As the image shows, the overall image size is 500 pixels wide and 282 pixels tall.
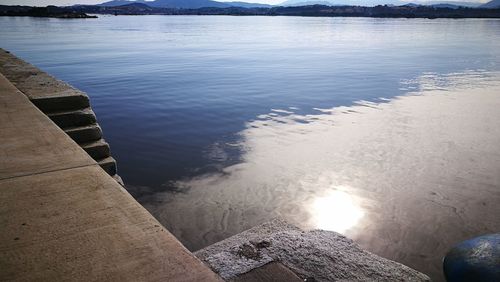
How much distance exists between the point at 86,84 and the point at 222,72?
23.1ft

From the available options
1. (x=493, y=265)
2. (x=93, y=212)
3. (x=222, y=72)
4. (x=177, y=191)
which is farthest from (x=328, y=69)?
(x=93, y=212)

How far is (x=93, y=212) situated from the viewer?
2131mm

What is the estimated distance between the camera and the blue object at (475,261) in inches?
127

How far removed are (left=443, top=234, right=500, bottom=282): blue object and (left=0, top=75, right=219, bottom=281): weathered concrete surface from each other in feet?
9.76

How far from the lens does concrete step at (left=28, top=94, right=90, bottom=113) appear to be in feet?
16.7

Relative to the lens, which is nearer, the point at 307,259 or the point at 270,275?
the point at 270,275

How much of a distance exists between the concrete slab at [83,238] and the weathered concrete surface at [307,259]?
1.27 metres

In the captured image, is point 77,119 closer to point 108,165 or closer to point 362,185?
point 108,165

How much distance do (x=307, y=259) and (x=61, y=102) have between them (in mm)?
4275

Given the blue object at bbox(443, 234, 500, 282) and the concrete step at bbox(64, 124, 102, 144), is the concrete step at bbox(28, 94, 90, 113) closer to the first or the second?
the concrete step at bbox(64, 124, 102, 144)

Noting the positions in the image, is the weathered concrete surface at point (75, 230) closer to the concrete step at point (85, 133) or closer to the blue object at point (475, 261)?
the concrete step at point (85, 133)

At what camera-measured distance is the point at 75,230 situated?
1939mm

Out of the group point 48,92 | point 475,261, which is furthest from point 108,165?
point 475,261

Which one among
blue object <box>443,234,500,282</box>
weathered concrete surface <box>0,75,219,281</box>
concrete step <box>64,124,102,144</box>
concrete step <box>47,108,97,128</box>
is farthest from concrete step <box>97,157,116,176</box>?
blue object <box>443,234,500,282</box>
